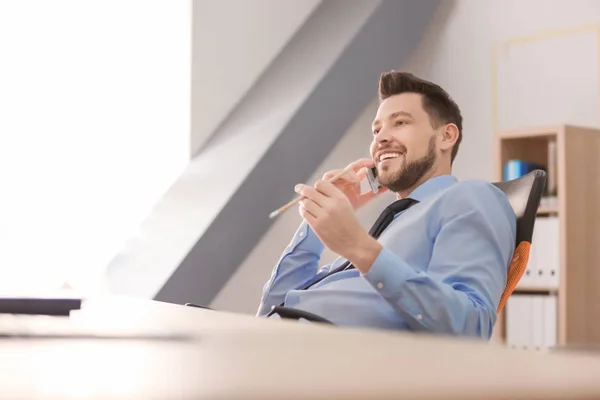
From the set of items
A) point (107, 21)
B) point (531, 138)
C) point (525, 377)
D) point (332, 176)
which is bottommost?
point (525, 377)

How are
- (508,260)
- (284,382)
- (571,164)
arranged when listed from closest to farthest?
(284,382) < (508,260) < (571,164)

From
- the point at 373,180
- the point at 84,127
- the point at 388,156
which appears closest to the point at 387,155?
the point at 388,156

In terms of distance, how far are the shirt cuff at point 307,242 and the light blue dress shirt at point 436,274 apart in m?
0.29

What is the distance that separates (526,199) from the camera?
211 centimetres

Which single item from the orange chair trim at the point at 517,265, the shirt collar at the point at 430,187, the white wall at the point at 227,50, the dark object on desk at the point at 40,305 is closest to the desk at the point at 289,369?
the dark object on desk at the point at 40,305

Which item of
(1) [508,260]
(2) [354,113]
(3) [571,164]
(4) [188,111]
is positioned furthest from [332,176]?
(2) [354,113]

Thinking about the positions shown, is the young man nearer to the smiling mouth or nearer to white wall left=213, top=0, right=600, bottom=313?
the smiling mouth

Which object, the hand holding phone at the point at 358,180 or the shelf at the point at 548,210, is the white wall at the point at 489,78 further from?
the hand holding phone at the point at 358,180

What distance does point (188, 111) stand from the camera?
4383 millimetres

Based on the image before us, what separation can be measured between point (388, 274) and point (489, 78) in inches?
123

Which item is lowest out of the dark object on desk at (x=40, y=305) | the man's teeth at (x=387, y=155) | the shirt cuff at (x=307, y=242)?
the dark object on desk at (x=40, y=305)

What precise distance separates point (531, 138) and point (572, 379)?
12.5 ft

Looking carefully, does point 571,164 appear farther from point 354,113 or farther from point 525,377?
point 525,377

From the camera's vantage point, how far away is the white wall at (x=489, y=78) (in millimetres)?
4324
